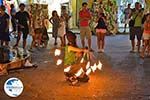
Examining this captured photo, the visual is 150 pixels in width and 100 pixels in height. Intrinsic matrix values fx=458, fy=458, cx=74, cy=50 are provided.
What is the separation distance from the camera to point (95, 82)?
11.4 metres

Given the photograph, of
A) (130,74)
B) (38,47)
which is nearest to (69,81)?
(130,74)

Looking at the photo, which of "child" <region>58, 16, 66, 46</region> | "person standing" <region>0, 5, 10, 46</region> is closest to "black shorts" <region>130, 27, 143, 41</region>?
"child" <region>58, 16, 66, 46</region>

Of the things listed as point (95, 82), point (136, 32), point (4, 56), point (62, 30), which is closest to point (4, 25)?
point (4, 56)

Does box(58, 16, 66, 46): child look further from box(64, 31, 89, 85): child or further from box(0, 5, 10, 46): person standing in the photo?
box(64, 31, 89, 85): child

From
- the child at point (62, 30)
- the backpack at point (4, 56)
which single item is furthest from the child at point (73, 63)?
the child at point (62, 30)

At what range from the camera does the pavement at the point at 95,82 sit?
980 cm

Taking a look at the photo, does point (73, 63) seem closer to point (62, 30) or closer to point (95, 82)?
point (95, 82)

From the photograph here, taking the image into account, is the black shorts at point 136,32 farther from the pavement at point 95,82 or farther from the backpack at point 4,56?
the backpack at point 4,56

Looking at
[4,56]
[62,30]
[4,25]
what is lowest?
[62,30]

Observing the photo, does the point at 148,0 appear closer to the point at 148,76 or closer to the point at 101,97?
the point at 148,76

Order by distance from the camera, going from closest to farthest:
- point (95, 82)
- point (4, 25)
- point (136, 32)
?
1. point (95, 82)
2. point (4, 25)
3. point (136, 32)

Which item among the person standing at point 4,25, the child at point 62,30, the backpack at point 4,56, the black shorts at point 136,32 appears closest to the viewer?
the backpack at point 4,56

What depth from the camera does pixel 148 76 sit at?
12289 millimetres

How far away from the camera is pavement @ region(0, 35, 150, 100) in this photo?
9805 mm
